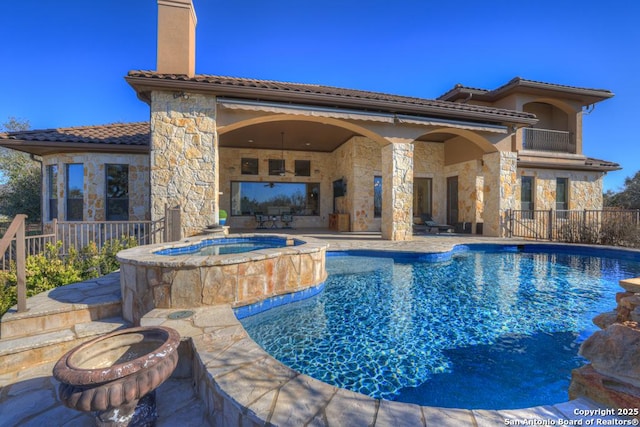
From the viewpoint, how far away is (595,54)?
1118 cm

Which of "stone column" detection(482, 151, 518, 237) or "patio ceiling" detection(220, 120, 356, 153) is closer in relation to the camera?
"patio ceiling" detection(220, 120, 356, 153)

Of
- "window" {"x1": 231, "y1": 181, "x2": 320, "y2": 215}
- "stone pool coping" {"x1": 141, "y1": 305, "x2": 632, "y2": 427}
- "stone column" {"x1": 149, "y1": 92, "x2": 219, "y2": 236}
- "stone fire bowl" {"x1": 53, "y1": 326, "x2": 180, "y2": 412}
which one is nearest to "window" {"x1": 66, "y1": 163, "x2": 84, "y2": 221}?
"stone column" {"x1": 149, "y1": 92, "x2": 219, "y2": 236}

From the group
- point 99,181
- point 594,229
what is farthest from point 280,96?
point 594,229

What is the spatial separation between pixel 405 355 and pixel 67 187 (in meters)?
11.7

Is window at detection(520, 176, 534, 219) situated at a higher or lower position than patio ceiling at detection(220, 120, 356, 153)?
lower

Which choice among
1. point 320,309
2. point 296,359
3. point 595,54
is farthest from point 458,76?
point 296,359

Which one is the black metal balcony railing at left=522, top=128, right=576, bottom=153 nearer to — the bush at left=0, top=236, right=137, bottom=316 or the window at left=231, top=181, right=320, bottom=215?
the window at left=231, top=181, right=320, bottom=215

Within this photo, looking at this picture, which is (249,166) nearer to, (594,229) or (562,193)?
(594,229)

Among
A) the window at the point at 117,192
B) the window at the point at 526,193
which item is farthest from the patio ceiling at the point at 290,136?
the window at the point at 526,193

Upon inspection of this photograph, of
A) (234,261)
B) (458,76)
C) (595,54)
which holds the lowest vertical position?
(234,261)

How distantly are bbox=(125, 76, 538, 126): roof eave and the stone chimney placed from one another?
1087mm

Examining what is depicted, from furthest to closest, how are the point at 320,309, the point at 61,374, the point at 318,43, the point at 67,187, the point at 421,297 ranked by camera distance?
the point at 318,43 < the point at 67,187 < the point at 421,297 < the point at 320,309 < the point at 61,374

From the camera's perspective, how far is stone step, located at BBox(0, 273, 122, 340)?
2.97 m

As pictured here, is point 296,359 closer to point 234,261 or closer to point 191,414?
point 191,414
